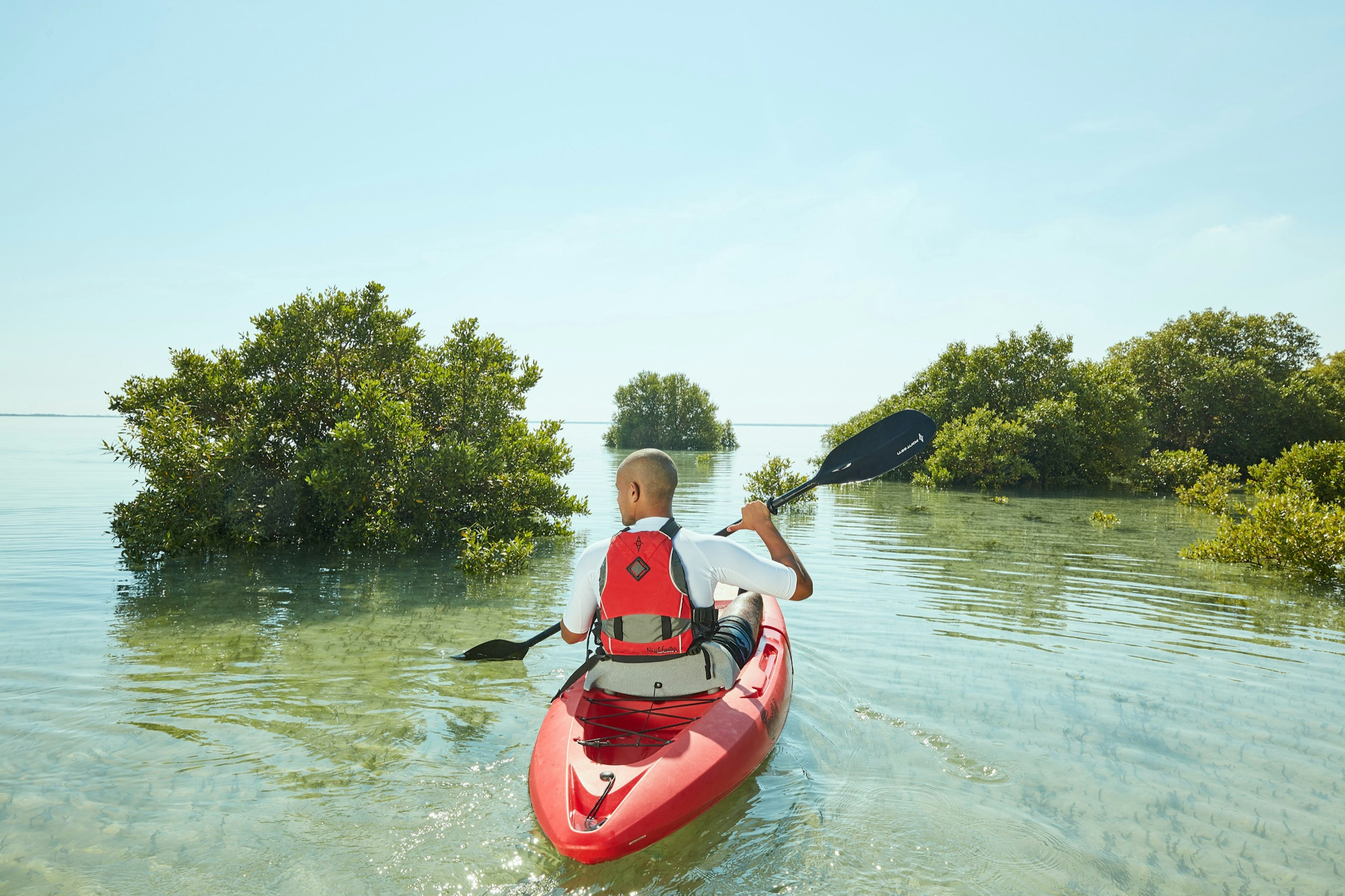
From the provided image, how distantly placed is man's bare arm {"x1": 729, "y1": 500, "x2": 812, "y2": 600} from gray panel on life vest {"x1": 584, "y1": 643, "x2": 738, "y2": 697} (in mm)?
660

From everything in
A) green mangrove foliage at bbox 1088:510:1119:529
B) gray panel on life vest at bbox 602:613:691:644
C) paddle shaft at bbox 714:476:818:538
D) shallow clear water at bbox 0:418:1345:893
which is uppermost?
paddle shaft at bbox 714:476:818:538

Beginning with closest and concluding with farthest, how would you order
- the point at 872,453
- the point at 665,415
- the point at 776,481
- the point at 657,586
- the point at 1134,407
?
the point at 657,586, the point at 872,453, the point at 776,481, the point at 1134,407, the point at 665,415

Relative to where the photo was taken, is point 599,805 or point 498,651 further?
point 498,651

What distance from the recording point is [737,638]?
5.27m

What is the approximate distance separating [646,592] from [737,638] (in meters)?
1.53

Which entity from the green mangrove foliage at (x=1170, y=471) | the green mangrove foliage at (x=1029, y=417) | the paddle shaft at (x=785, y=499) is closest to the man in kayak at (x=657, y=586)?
the paddle shaft at (x=785, y=499)

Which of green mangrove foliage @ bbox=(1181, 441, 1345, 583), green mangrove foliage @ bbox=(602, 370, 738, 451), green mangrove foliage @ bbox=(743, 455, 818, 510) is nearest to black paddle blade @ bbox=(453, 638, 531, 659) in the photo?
green mangrove foliage @ bbox=(1181, 441, 1345, 583)

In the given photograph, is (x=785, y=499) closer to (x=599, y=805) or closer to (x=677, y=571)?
(x=677, y=571)

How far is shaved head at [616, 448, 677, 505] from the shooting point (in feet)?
13.3

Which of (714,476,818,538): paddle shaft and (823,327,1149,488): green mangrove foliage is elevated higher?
(823,327,1149,488): green mangrove foliage

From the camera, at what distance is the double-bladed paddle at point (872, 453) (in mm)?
6668

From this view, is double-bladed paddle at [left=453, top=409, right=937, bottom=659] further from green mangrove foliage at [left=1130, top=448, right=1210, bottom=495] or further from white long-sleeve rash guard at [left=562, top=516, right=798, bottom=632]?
green mangrove foliage at [left=1130, top=448, right=1210, bottom=495]

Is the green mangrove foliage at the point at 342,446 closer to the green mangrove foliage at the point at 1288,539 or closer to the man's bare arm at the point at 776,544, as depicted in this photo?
the man's bare arm at the point at 776,544

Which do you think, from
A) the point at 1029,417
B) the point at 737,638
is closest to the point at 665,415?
the point at 1029,417
